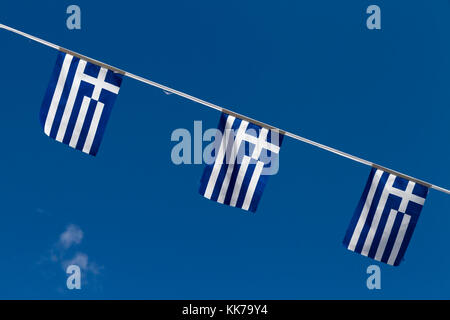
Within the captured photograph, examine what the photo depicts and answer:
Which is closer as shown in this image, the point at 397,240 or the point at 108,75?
the point at 108,75

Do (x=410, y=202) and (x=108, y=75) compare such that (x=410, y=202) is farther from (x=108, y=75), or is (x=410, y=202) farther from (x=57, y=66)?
(x=57, y=66)

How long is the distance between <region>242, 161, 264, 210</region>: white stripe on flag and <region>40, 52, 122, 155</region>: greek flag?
3539 mm

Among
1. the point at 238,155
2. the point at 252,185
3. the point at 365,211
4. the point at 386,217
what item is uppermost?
the point at 238,155

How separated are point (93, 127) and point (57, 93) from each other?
1088 mm

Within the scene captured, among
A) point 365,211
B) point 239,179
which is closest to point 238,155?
point 239,179

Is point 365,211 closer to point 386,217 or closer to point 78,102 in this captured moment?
point 386,217

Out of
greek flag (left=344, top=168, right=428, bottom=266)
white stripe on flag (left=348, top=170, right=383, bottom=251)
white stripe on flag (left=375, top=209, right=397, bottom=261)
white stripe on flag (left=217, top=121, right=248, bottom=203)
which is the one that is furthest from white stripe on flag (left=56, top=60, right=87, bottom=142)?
white stripe on flag (left=375, top=209, right=397, bottom=261)

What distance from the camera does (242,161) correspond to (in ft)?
41.5

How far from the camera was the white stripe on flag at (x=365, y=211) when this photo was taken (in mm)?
12875
